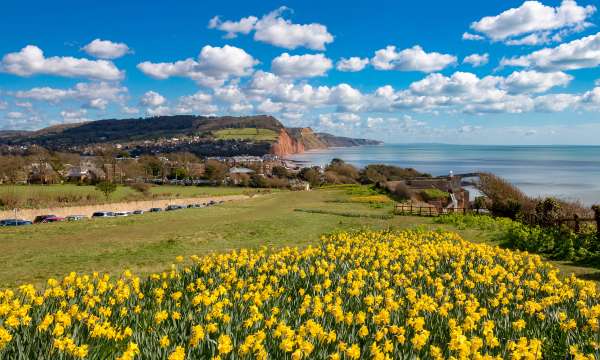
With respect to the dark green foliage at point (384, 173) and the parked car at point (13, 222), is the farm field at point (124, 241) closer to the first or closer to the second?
the parked car at point (13, 222)

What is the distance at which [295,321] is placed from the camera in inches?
269

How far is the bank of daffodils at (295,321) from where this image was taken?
528cm

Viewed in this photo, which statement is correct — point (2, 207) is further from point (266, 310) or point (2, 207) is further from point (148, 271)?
point (266, 310)

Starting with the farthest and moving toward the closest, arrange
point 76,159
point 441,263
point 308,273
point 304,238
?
point 76,159
point 304,238
point 441,263
point 308,273

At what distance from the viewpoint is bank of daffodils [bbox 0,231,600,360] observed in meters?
5.28

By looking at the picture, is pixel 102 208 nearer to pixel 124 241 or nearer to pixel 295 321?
pixel 124 241

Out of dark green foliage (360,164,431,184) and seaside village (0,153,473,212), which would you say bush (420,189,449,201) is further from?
dark green foliage (360,164,431,184)

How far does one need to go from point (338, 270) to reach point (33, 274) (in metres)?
8.49

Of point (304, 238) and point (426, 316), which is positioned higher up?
point (426, 316)

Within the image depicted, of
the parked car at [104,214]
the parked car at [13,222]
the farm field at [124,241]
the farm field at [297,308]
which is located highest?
the farm field at [297,308]

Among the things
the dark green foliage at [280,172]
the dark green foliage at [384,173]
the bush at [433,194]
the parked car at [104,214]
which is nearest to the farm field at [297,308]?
the parked car at [104,214]

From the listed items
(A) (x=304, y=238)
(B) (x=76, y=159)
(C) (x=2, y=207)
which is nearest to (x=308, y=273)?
(A) (x=304, y=238)

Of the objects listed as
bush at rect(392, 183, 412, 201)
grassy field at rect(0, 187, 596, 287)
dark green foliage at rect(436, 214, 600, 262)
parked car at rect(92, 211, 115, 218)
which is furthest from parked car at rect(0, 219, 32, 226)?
bush at rect(392, 183, 412, 201)

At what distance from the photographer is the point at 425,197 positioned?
5459cm
